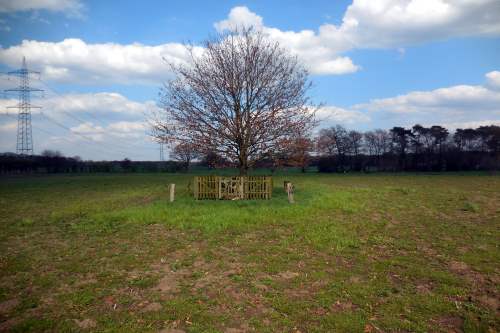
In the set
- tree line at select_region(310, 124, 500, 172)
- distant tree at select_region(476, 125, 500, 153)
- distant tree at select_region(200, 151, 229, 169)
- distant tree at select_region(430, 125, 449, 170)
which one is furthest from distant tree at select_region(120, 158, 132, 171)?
distant tree at select_region(476, 125, 500, 153)

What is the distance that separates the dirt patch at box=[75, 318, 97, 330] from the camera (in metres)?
5.75

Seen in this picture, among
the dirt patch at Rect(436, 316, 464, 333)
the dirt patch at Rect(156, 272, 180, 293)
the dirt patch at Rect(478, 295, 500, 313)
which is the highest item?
the dirt patch at Rect(156, 272, 180, 293)

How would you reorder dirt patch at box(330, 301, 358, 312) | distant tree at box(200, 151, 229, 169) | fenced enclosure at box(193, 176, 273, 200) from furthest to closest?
distant tree at box(200, 151, 229, 169) → fenced enclosure at box(193, 176, 273, 200) → dirt patch at box(330, 301, 358, 312)

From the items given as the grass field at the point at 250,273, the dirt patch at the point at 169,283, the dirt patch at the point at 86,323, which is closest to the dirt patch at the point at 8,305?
the grass field at the point at 250,273

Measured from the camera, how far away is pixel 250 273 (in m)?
8.08

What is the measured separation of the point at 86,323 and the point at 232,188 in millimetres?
13943

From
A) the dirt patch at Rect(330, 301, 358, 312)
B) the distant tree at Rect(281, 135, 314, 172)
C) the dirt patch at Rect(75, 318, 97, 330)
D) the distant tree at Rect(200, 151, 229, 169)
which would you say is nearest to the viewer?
the dirt patch at Rect(75, 318, 97, 330)

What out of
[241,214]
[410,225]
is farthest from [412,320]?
[241,214]

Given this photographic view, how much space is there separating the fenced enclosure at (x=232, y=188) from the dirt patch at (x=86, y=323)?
44.7ft

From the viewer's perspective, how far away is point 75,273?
821 centimetres

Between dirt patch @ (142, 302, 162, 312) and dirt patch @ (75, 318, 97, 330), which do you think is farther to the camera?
dirt patch @ (142, 302, 162, 312)

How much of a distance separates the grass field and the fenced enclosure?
464cm

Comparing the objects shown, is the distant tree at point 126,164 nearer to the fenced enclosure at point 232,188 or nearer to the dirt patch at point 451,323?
the fenced enclosure at point 232,188

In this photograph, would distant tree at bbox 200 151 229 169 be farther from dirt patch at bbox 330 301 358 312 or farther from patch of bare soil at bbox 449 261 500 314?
dirt patch at bbox 330 301 358 312
